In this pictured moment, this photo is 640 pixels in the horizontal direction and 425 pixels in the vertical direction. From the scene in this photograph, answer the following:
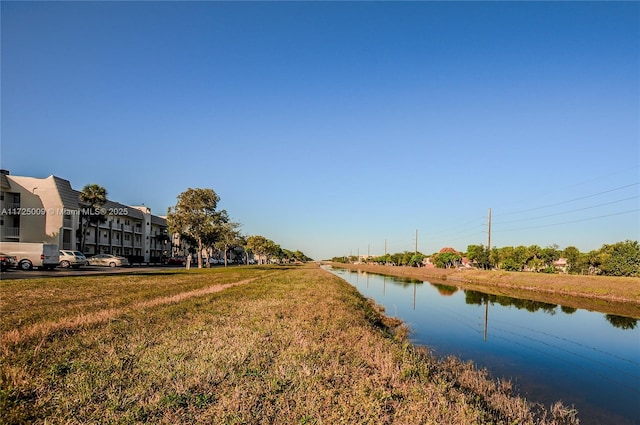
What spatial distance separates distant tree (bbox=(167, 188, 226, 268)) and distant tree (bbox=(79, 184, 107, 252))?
65.8 ft

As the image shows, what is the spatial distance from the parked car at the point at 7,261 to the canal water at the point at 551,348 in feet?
115

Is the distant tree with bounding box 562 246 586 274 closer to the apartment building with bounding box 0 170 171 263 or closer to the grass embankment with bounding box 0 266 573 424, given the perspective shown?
the grass embankment with bounding box 0 266 573 424

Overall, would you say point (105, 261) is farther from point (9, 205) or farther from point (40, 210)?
point (9, 205)

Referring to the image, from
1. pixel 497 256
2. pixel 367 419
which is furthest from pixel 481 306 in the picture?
pixel 497 256

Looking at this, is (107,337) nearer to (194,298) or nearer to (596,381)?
(194,298)

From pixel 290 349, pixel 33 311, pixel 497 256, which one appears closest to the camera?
pixel 290 349

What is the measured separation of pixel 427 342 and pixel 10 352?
1491cm

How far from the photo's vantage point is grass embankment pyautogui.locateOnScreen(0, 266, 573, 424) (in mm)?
5160

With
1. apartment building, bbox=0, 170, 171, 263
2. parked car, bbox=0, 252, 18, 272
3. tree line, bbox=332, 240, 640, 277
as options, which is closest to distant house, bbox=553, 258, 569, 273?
tree line, bbox=332, 240, 640, 277

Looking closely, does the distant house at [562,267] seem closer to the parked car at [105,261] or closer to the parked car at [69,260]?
the parked car at [105,261]

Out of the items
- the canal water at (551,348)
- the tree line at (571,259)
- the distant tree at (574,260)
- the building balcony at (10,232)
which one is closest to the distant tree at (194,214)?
the building balcony at (10,232)

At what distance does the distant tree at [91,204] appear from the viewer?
5928 cm

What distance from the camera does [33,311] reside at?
38.2ft

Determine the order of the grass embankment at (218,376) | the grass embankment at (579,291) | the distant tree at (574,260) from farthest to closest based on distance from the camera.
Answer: the distant tree at (574,260) < the grass embankment at (579,291) < the grass embankment at (218,376)
